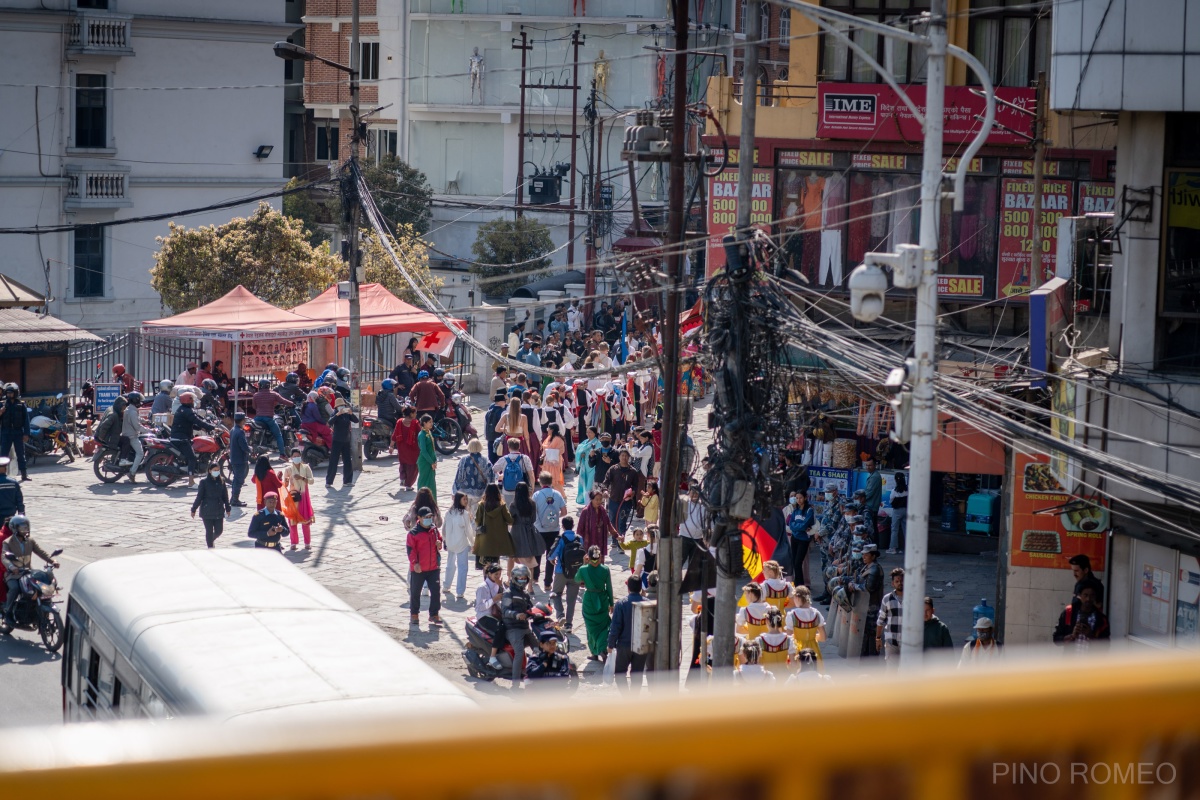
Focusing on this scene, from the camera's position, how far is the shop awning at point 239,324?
2487 centimetres

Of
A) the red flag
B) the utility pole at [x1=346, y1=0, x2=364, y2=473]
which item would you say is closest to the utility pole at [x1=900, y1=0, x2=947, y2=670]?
the red flag

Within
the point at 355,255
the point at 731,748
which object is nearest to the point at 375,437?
the point at 355,255

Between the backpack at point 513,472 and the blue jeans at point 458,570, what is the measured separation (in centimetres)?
137

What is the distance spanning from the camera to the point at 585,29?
5734 cm

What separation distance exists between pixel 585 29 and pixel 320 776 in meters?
58.3

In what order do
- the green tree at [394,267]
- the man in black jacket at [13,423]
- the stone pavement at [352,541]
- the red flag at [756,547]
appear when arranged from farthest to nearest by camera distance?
the green tree at [394,267], the man in black jacket at [13,423], the stone pavement at [352,541], the red flag at [756,547]

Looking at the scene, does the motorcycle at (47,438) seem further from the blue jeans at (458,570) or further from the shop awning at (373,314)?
the blue jeans at (458,570)

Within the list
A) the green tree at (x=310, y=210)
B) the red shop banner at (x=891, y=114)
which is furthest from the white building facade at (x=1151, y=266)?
the green tree at (x=310, y=210)

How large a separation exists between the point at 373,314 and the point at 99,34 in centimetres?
1561

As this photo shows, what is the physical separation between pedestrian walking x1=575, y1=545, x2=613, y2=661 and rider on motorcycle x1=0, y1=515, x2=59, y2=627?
562cm

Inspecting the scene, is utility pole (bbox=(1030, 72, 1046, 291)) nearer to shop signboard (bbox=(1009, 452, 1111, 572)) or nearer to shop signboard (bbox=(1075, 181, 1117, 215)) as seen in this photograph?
shop signboard (bbox=(1009, 452, 1111, 572))

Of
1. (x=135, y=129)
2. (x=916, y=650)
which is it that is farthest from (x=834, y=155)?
(x=135, y=129)

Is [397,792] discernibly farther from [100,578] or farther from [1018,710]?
[100,578]

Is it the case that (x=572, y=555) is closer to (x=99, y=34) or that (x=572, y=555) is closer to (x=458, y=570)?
(x=458, y=570)
